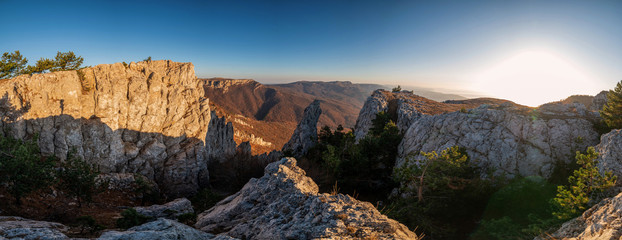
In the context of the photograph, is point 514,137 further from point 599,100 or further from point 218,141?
point 218,141

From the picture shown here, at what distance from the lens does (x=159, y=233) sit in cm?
789

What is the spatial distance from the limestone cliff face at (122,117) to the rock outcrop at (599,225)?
163 feet

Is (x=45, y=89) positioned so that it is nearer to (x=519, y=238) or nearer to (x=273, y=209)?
(x=273, y=209)

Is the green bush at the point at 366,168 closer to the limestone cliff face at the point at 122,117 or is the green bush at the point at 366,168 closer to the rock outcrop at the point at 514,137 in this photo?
the rock outcrop at the point at 514,137

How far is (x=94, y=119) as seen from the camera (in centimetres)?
3684

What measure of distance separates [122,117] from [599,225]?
2164 inches

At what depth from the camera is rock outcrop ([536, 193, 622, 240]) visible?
721 cm

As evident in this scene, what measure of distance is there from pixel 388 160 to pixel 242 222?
24.5 meters

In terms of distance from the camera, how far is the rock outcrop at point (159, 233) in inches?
292

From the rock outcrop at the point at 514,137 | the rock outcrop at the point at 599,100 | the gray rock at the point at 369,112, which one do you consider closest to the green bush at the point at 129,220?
the rock outcrop at the point at 514,137

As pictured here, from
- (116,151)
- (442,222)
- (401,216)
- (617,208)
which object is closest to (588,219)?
(617,208)

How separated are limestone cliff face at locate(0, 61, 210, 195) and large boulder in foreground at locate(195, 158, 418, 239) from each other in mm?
37178

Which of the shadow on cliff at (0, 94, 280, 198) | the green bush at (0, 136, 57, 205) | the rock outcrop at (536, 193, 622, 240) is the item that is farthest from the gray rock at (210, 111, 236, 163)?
the rock outcrop at (536, 193, 622, 240)

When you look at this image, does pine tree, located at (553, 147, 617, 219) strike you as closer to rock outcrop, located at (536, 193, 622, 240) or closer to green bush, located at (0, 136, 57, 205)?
rock outcrop, located at (536, 193, 622, 240)
